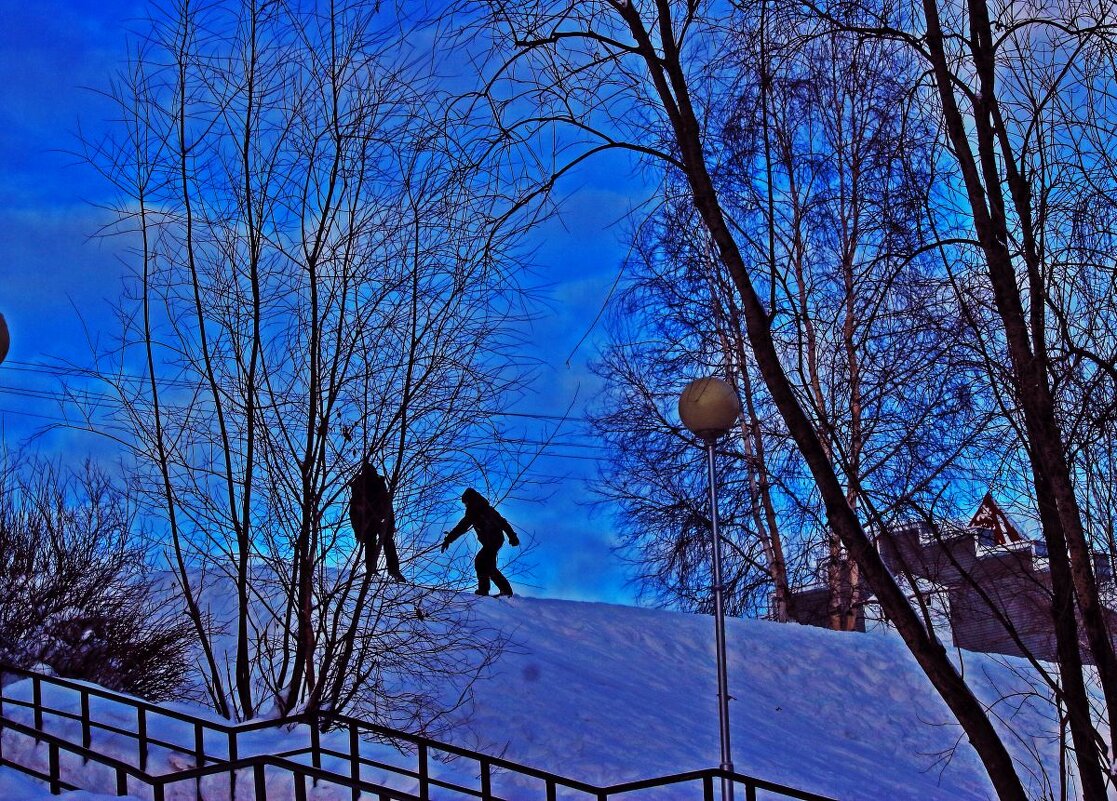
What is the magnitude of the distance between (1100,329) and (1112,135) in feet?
3.16

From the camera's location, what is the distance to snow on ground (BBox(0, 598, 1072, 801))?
13.2m

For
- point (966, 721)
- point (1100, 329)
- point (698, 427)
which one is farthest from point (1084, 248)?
point (698, 427)

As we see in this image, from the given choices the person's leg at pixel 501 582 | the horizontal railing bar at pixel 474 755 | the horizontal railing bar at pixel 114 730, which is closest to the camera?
the horizontal railing bar at pixel 474 755

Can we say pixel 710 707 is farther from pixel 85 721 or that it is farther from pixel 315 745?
pixel 85 721

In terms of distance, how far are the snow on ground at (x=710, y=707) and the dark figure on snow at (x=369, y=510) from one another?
161 centimetres

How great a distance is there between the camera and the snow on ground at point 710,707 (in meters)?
13.2

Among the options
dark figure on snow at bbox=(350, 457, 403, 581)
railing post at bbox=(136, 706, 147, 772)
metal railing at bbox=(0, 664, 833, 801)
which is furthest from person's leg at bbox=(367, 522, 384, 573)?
railing post at bbox=(136, 706, 147, 772)

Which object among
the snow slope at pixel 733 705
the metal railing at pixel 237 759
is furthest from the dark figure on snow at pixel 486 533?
the metal railing at pixel 237 759

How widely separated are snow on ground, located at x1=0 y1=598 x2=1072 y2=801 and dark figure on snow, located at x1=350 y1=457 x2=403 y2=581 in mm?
1609

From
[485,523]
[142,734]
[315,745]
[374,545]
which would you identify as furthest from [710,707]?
[142,734]

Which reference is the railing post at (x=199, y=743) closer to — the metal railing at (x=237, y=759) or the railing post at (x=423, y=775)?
the metal railing at (x=237, y=759)

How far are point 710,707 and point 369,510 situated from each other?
24.2ft

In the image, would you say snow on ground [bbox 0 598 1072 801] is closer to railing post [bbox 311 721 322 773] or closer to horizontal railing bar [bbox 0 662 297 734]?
railing post [bbox 311 721 322 773]

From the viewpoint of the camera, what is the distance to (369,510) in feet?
32.3
